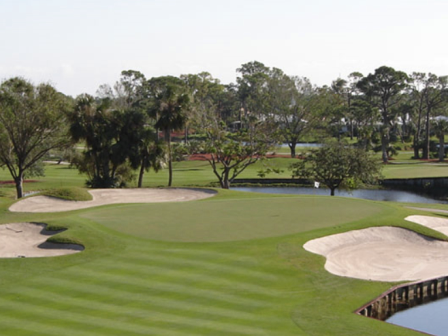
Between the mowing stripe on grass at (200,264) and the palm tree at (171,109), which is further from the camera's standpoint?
the palm tree at (171,109)

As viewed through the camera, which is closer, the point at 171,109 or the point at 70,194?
the point at 70,194

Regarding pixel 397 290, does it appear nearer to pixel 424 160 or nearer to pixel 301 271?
pixel 301 271

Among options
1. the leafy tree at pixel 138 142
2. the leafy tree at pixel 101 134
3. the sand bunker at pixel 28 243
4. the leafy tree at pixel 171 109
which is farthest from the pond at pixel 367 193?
the sand bunker at pixel 28 243

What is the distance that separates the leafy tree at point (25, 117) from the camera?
1879 inches

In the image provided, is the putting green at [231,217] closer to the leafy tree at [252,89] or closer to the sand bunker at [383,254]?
the sand bunker at [383,254]

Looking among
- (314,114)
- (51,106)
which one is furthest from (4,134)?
(314,114)

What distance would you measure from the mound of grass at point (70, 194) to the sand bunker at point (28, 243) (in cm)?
855

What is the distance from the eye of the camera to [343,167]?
50281mm

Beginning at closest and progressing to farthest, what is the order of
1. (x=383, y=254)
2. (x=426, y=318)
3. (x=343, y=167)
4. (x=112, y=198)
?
(x=426, y=318)
(x=383, y=254)
(x=112, y=198)
(x=343, y=167)

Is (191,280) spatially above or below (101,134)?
below

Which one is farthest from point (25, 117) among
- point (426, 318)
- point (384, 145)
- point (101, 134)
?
point (384, 145)

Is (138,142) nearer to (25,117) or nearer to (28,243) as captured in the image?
(25,117)

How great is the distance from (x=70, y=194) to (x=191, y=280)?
21.2 metres

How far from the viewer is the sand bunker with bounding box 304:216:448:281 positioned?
75.3 feet
